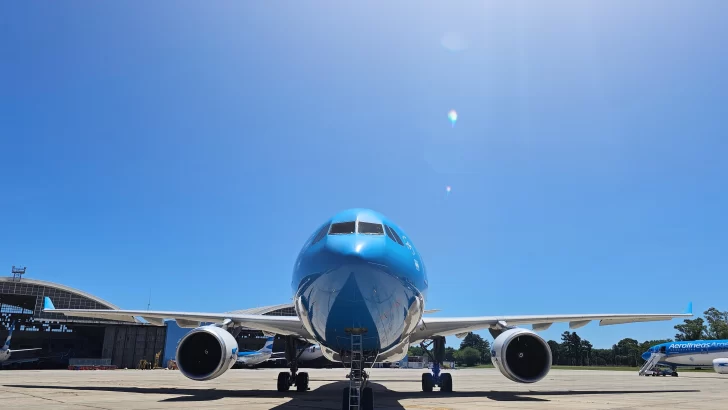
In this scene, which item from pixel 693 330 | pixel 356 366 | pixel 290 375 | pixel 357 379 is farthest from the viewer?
pixel 693 330

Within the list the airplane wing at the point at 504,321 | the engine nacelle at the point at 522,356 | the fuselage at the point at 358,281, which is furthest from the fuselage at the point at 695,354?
the fuselage at the point at 358,281

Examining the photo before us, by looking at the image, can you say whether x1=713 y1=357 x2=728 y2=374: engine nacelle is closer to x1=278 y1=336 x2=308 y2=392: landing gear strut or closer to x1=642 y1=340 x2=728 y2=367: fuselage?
x1=642 y1=340 x2=728 y2=367: fuselage

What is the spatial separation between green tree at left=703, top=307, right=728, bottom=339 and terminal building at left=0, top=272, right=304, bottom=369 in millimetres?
75221

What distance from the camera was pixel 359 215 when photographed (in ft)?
25.6

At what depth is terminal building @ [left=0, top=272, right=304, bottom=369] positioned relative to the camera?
160 ft

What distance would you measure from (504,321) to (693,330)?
93132 millimetres

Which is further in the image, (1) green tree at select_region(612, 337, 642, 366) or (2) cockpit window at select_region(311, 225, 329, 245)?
(1) green tree at select_region(612, 337, 642, 366)

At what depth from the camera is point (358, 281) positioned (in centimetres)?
652

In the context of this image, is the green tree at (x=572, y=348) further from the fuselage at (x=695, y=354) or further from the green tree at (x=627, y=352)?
the fuselage at (x=695, y=354)

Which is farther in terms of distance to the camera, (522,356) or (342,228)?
(522,356)

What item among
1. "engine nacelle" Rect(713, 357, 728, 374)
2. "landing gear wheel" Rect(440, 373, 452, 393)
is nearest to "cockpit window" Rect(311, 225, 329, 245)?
"landing gear wheel" Rect(440, 373, 452, 393)

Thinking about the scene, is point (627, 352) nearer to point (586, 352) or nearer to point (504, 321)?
point (586, 352)

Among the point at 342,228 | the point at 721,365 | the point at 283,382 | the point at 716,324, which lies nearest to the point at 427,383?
the point at 283,382

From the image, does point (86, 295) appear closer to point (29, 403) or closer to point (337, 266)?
point (29, 403)
